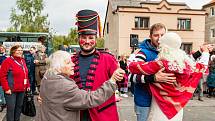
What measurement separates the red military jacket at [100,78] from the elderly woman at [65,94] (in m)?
0.26

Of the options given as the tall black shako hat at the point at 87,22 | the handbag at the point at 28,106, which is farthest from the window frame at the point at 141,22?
the tall black shako hat at the point at 87,22

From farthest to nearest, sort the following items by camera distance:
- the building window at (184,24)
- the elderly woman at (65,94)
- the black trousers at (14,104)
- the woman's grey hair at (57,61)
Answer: the building window at (184,24)
the black trousers at (14,104)
the woman's grey hair at (57,61)
the elderly woman at (65,94)

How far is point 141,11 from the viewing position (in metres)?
34.8

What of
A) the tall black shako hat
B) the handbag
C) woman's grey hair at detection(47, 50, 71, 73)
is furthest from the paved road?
woman's grey hair at detection(47, 50, 71, 73)

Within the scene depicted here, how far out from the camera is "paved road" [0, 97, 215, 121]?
8.90 m

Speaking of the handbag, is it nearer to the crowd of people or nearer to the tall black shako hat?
the crowd of people

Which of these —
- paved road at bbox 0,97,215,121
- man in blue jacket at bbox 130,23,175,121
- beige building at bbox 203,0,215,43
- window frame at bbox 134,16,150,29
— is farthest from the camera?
beige building at bbox 203,0,215,43

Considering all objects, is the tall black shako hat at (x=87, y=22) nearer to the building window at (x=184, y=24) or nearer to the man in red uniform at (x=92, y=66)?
the man in red uniform at (x=92, y=66)

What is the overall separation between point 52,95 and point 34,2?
40.0 meters

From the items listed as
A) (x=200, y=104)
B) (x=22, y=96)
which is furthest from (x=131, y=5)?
(x=22, y=96)

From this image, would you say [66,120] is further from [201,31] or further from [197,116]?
[201,31]

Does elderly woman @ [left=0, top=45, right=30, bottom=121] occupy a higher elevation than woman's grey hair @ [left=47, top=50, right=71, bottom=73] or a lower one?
lower

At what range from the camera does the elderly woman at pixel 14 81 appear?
7.01 meters

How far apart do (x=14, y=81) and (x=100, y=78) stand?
399 centimetres
